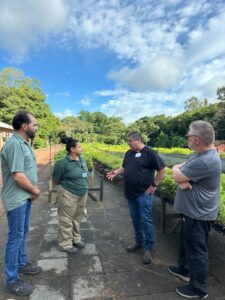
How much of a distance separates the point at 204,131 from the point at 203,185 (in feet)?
1.61

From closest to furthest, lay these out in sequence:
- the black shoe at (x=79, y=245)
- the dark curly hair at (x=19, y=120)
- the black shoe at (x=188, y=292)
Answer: the black shoe at (x=188, y=292) < the dark curly hair at (x=19, y=120) < the black shoe at (x=79, y=245)

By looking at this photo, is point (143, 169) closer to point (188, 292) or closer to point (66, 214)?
point (66, 214)

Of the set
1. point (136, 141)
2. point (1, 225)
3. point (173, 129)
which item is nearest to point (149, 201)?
point (136, 141)

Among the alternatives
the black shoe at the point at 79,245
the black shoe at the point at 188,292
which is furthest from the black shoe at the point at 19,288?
the black shoe at the point at 188,292

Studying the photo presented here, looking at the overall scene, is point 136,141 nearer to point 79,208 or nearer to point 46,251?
point 79,208

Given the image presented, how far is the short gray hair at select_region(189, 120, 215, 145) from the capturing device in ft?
7.66

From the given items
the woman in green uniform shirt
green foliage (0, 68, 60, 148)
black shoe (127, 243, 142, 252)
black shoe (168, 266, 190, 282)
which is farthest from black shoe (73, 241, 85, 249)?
green foliage (0, 68, 60, 148)

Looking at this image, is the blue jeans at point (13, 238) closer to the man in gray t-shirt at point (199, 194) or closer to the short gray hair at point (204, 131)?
the man in gray t-shirt at point (199, 194)

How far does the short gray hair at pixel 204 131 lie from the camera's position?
2336mm

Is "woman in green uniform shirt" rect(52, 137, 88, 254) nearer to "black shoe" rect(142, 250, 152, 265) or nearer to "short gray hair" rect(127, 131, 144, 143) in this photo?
"short gray hair" rect(127, 131, 144, 143)

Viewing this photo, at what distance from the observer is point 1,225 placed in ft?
14.6

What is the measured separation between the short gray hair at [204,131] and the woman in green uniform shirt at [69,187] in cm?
159

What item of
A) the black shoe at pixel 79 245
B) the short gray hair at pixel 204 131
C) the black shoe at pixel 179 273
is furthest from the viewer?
the black shoe at pixel 79 245

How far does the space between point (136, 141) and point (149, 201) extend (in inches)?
29.6
